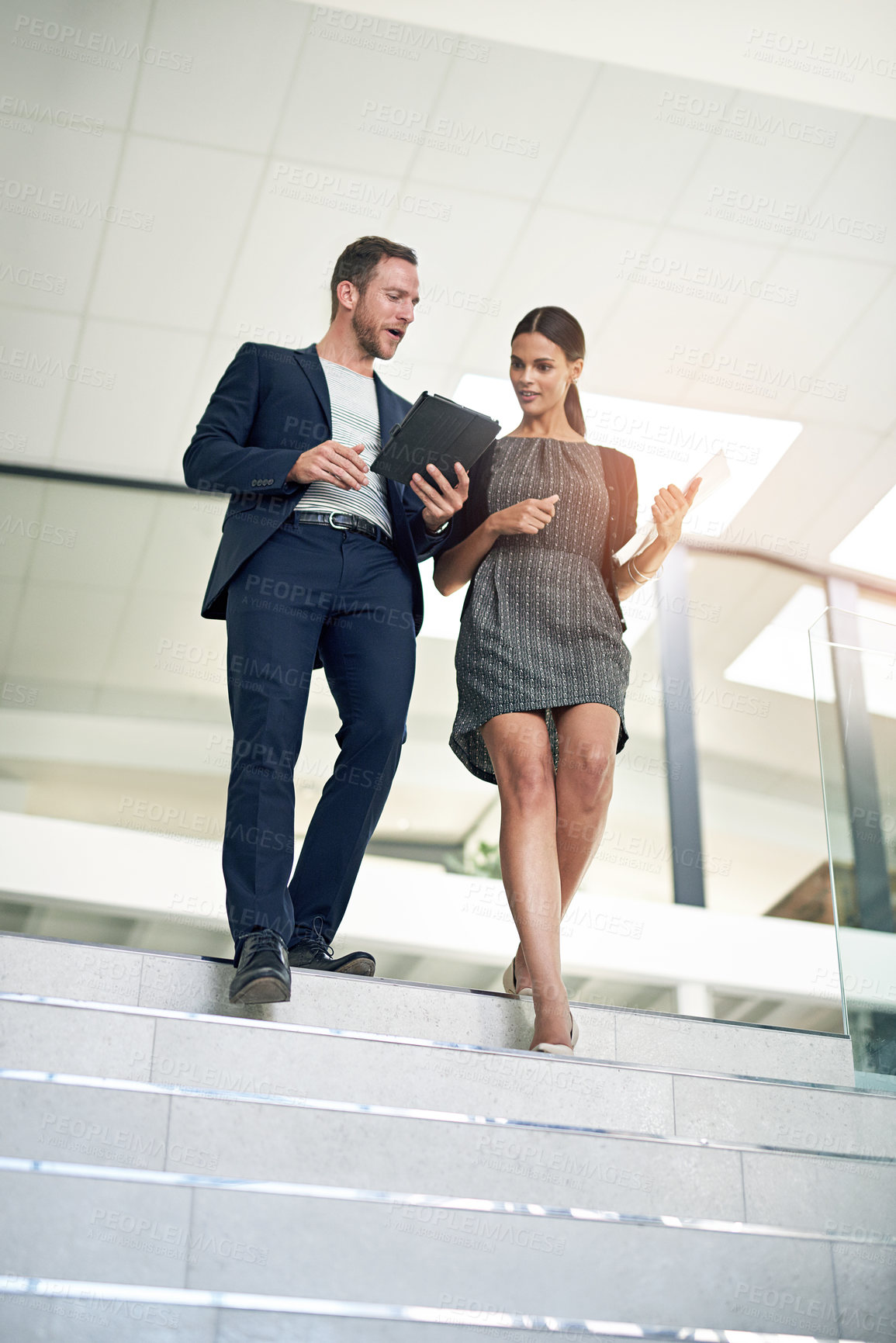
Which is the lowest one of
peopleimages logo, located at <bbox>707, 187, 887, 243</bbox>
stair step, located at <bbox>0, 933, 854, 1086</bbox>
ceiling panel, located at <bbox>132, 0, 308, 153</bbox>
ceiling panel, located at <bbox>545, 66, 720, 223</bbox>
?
stair step, located at <bbox>0, 933, 854, 1086</bbox>

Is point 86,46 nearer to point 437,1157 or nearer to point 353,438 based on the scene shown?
point 353,438

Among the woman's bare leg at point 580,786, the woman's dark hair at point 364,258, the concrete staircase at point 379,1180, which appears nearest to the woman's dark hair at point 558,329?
the woman's dark hair at point 364,258

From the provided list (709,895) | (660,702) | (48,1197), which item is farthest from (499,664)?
(709,895)

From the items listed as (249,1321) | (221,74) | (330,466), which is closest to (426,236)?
(221,74)

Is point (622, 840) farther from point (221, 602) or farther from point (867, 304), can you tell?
point (221, 602)

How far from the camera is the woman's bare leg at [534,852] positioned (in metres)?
2.10

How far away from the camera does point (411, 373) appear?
5.61 meters

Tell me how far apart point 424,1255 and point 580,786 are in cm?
104

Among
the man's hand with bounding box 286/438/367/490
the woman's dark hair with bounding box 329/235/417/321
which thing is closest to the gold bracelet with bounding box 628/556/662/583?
the man's hand with bounding box 286/438/367/490

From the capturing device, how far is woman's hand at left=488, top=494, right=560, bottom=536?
8.02 feet

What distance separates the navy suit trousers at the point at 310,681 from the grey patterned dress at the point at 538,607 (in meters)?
0.16

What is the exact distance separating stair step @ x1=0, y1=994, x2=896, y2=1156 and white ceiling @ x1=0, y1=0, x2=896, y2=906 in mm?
3305

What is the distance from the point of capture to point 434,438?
2.37m

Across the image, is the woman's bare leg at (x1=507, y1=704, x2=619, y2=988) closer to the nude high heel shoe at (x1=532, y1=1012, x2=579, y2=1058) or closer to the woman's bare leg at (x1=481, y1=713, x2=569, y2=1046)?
the woman's bare leg at (x1=481, y1=713, x2=569, y2=1046)
